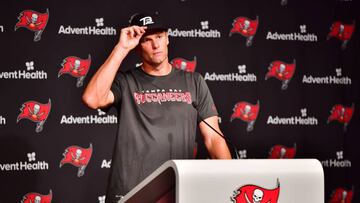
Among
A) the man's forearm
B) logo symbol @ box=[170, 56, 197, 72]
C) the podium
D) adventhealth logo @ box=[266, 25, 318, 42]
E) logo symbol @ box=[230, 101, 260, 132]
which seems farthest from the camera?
adventhealth logo @ box=[266, 25, 318, 42]

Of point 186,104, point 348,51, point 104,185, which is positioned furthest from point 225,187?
point 348,51

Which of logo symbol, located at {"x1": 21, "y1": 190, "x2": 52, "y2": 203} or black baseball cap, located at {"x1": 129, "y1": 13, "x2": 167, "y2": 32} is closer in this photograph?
black baseball cap, located at {"x1": 129, "y1": 13, "x2": 167, "y2": 32}

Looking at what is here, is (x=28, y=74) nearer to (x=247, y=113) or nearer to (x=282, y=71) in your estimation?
Answer: (x=247, y=113)

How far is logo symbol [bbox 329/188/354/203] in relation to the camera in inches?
180

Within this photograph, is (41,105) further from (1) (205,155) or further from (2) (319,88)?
(2) (319,88)

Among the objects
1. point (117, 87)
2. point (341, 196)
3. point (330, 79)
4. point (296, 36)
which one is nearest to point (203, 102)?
point (117, 87)

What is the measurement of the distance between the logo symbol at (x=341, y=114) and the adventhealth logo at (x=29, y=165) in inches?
87.9

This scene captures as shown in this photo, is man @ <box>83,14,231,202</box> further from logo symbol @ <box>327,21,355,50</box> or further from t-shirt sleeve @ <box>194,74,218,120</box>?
logo symbol @ <box>327,21,355,50</box>

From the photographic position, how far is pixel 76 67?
4102mm

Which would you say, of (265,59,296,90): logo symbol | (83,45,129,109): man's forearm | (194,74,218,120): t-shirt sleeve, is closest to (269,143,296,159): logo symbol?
(265,59,296,90): logo symbol

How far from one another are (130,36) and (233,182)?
156cm

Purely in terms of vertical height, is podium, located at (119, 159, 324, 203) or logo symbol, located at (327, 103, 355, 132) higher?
podium, located at (119, 159, 324, 203)

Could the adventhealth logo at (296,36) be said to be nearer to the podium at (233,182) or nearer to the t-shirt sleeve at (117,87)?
the t-shirt sleeve at (117,87)

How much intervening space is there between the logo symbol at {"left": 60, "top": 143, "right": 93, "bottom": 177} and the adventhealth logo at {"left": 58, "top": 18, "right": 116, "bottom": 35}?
812mm
